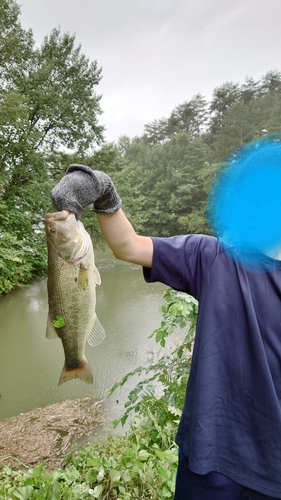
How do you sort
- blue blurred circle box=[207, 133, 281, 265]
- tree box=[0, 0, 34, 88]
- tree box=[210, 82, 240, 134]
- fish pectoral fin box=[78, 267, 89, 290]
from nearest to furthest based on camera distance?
blue blurred circle box=[207, 133, 281, 265] → fish pectoral fin box=[78, 267, 89, 290] → tree box=[0, 0, 34, 88] → tree box=[210, 82, 240, 134]

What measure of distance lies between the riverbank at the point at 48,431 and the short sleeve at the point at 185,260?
2946 millimetres

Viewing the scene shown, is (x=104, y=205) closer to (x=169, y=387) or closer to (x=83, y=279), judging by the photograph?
(x=83, y=279)

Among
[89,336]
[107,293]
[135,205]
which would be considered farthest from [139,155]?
[89,336]

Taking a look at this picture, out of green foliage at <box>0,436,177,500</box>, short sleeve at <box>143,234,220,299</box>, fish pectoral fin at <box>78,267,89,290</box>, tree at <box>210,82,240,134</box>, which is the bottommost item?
green foliage at <box>0,436,177,500</box>

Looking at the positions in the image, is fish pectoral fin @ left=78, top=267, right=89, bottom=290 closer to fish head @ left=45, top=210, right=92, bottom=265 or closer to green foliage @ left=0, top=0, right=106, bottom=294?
A: fish head @ left=45, top=210, right=92, bottom=265

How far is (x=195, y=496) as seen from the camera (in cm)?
96

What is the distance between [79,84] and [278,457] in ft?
38.0

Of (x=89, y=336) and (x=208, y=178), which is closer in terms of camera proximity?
(x=89, y=336)

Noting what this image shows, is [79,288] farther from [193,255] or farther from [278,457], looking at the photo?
[278,457]

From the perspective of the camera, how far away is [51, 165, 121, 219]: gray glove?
112cm

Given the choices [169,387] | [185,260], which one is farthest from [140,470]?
[185,260]

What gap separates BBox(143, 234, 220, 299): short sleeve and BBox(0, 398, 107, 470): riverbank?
9.66 ft

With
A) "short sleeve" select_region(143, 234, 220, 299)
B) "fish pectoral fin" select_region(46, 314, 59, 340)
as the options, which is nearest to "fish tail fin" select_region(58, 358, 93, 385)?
"fish pectoral fin" select_region(46, 314, 59, 340)

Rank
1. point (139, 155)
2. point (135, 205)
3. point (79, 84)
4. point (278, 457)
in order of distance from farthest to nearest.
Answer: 1. point (139, 155)
2. point (135, 205)
3. point (79, 84)
4. point (278, 457)
